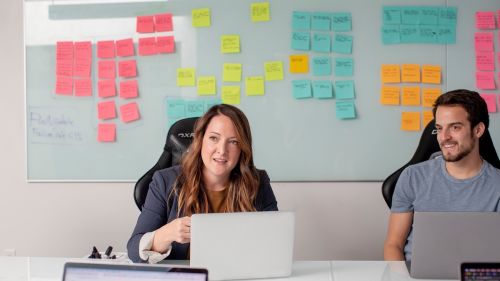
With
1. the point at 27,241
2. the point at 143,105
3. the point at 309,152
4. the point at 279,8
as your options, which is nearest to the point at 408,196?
the point at 309,152

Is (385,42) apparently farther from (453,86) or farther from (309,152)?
(309,152)

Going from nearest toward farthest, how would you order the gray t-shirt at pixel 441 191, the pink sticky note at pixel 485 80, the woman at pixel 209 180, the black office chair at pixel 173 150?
the woman at pixel 209 180 < the gray t-shirt at pixel 441 191 < the black office chair at pixel 173 150 < the pink sticky note at pixel 485 80

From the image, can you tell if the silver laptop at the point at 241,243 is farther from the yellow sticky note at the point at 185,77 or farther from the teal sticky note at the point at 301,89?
the yellow sticky note at the point at 185,77

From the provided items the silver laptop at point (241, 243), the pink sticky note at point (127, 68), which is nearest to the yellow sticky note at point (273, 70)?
the pink sticky note at point (127, 68)

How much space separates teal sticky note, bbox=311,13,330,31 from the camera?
3.39 m

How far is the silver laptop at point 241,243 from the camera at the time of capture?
5.32ft

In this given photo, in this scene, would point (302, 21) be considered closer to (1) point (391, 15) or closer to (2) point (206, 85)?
(1) point (391, 15)

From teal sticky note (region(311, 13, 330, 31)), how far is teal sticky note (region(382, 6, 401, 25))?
324 mm

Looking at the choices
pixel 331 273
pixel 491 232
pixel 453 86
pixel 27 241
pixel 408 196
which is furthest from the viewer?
pixel 27 241

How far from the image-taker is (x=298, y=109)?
→ 344cm

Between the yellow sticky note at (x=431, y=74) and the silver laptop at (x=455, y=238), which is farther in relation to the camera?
the yellow sticky note at (x=431, y=74)

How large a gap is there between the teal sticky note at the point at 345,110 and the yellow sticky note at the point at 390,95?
7.2 inches

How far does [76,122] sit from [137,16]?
75 centimetres

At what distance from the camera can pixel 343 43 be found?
11.1ft
